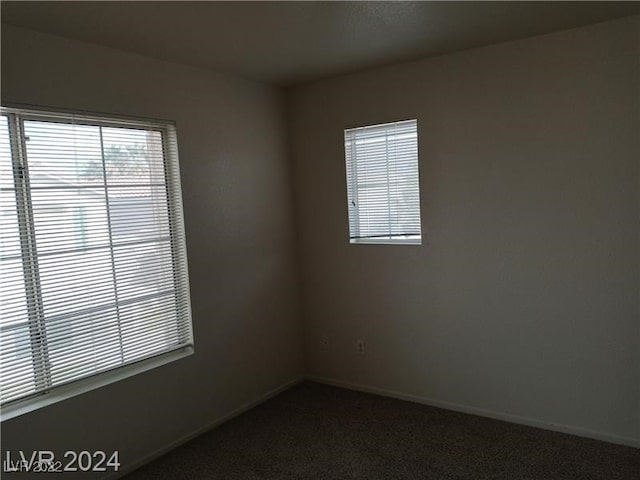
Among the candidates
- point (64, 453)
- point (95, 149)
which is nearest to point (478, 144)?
point (95, 149)

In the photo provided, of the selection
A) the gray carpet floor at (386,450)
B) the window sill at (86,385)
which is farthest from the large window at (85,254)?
the gray carpet floor at (386,450)

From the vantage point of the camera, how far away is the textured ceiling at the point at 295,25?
2297 mm

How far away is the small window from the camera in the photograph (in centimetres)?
350

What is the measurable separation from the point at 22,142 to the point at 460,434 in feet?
9.85

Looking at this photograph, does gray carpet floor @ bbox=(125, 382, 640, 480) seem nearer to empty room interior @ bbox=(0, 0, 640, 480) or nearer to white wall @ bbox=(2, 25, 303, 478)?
empty room interior @ bbox=(0, 0, 640, 480)

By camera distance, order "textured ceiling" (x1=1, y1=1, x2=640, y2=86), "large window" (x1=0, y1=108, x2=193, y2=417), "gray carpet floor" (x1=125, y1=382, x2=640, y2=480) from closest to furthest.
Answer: "textured ceiling" (x1=1, y1=1, x2=640, y2=86) → "large window" (x1=0, y1=108, x2=193, y2=417) → "gray carpet floor" (x1=125, y1=382, x2=640, y2=480)

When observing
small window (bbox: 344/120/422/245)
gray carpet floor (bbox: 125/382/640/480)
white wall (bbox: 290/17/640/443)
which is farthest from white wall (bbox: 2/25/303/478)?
small window (bbox: 344/120/422/245)

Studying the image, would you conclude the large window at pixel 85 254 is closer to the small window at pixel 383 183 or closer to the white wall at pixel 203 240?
the white wall at pixel 203 240

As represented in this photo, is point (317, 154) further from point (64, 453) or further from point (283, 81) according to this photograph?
point (64, 453)

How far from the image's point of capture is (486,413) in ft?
11.0

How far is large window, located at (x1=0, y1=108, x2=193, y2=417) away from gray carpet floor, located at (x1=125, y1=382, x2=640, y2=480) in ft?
2.19

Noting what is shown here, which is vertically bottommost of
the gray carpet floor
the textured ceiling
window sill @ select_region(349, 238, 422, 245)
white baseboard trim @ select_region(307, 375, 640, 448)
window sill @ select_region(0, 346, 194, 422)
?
the gray carpet floor

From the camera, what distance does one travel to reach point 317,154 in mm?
3910

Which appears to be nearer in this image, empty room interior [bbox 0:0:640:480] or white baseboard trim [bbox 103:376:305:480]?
empty room interior [bbox 0:0:640:480]
